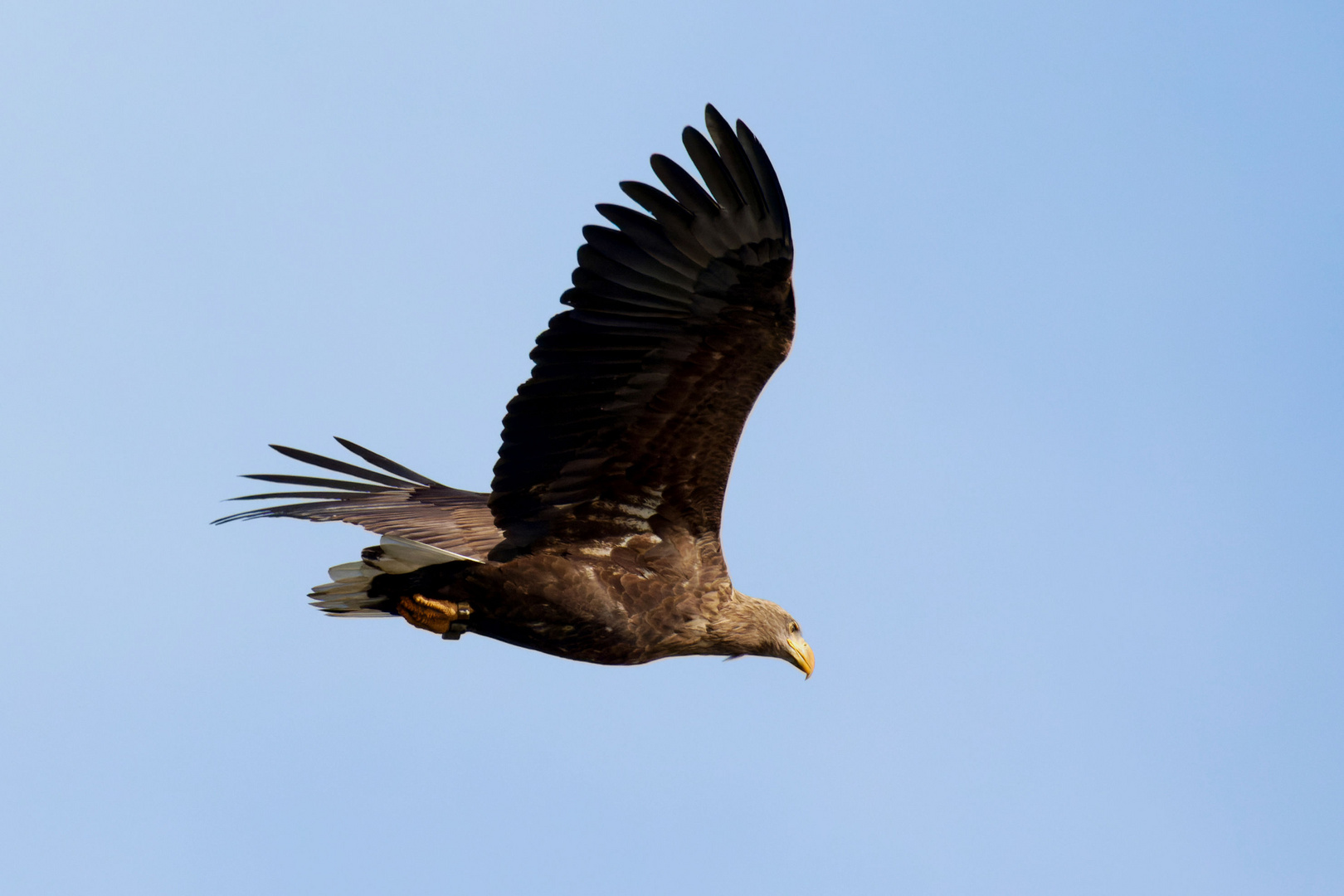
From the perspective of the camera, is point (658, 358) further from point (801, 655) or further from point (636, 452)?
point (801, 655)

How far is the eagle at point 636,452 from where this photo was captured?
6.87 m

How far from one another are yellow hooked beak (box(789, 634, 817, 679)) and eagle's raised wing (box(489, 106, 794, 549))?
112 cm

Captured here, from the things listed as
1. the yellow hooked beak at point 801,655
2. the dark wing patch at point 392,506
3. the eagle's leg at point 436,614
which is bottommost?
the eagle's leg at point 436,614

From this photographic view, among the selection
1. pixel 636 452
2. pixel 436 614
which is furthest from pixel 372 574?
pixel 636 452

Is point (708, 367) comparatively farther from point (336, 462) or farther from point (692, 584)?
point (336, 462)

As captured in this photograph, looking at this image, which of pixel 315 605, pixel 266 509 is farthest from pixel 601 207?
pixel 266 509

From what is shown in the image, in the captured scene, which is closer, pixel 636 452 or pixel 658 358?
pixel 658 358

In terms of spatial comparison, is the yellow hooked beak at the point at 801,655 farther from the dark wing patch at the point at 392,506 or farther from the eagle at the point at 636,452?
the dark wing patch at the point at 392,506

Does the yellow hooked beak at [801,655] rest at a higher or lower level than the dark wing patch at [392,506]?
lower

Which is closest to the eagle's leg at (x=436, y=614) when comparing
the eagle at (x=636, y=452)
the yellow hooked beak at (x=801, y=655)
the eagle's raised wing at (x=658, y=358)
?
the eagle at (x=636, y=452)

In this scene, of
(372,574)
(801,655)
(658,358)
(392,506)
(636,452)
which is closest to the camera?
(658,358)

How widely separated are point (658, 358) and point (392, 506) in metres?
2.72

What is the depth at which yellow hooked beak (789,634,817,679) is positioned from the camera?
851 cm

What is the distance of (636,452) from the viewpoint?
293 inches
